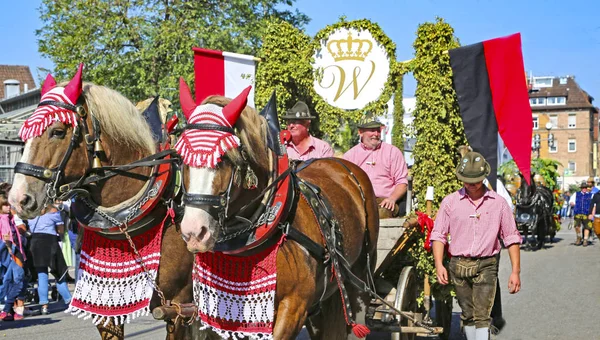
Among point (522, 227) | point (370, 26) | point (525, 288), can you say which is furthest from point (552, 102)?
point (370, 26)

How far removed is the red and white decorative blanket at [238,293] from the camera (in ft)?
14.2

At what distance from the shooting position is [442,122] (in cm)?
766

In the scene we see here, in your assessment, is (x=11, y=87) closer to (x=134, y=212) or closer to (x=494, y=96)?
(x=494, y=96)

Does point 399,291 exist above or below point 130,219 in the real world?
below

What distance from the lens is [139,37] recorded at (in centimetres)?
2450

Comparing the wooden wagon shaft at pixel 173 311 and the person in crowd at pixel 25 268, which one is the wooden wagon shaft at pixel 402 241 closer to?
the wooden wagon shaft at pixel 173 311

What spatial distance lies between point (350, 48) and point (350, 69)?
23cm

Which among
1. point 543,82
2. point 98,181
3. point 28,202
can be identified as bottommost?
point 28,202

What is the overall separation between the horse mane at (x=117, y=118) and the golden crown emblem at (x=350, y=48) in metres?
3.77

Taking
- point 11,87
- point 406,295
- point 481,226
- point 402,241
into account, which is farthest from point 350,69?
point 11,87

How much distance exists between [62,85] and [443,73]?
4.19 m

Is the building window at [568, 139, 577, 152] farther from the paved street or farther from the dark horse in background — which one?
the paved street

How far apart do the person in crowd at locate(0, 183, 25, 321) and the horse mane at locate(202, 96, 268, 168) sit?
751 centimetres

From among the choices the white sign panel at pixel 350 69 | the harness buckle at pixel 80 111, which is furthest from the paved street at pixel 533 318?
the harness buckle at pixel 80 111
